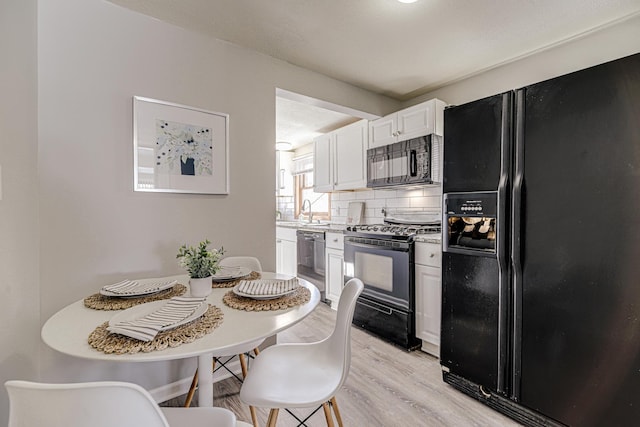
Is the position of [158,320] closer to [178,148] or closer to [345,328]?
[345,328]

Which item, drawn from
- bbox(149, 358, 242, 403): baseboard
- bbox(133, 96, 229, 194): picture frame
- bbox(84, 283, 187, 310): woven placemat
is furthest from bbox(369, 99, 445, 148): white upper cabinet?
bbox(149, 358, 242, 403): baseboard

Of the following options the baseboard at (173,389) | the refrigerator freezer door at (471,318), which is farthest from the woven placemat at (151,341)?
the refrigerator freezer door at (471,318)

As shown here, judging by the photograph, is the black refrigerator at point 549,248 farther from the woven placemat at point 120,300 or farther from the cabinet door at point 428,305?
the woven placemat at point 120,300

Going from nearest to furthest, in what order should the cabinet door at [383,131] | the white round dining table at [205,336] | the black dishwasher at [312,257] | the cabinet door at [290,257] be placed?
the white round dining table at [205,336] < the cabinet door at [383,131] < the black dishwasher at [312,257] < the cabinet door at [290,257]

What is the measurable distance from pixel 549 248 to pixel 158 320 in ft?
5.76

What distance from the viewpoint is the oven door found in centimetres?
243

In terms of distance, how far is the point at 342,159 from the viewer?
11.9 ft

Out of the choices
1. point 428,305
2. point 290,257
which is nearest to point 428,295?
point 428,305

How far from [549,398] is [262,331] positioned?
A: 1.53m

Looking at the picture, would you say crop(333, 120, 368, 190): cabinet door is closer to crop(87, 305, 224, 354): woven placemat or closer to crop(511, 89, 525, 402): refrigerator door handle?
crop(511, 89, 525, 402): refrigerator door handle

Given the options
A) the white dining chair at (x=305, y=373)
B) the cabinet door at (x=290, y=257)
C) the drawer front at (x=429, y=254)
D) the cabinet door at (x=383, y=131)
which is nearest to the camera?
the white dining chair at (x=305, y=373)

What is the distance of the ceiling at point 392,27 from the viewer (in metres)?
1.72

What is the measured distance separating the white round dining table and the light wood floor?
795 millimetres

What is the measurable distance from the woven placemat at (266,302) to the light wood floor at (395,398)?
838 mm
